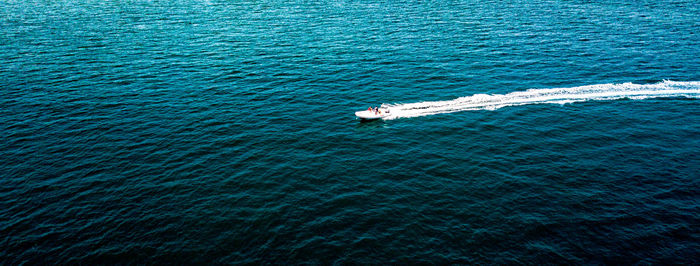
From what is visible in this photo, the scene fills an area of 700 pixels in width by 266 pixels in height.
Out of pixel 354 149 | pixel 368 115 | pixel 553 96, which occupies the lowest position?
pixel 354 149

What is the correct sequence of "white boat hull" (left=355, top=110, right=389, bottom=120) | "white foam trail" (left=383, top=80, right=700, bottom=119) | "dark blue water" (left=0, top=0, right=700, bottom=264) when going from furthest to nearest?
1. "white foam trail" (left=383, top=80, right=700, bottom=119)
2. "white boat hull" (left=355, top=110, right=389, bottom=120)
3. "dark blue water" (left=0, top=0, right=700, bottom=264)

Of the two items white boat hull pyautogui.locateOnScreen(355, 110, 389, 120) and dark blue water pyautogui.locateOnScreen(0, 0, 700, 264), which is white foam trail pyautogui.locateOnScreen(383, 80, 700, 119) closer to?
dark blue water pyautogui.locateOnScreen(0, 0, 700, 264)

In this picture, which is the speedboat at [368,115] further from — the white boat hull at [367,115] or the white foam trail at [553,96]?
the white foam trail at [553,96]

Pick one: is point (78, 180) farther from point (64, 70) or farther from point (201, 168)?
point (64, 70)

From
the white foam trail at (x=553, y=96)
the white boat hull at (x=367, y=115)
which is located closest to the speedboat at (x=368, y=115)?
the white boat hull at (x=367, y=115)

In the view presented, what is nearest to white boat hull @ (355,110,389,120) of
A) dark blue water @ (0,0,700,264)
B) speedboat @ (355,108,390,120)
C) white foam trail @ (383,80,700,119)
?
speedboat @ (355,108,390,120)

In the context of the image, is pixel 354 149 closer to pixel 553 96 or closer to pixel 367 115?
pixel 367 115

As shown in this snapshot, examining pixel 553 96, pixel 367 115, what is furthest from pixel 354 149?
pixel 553 96
